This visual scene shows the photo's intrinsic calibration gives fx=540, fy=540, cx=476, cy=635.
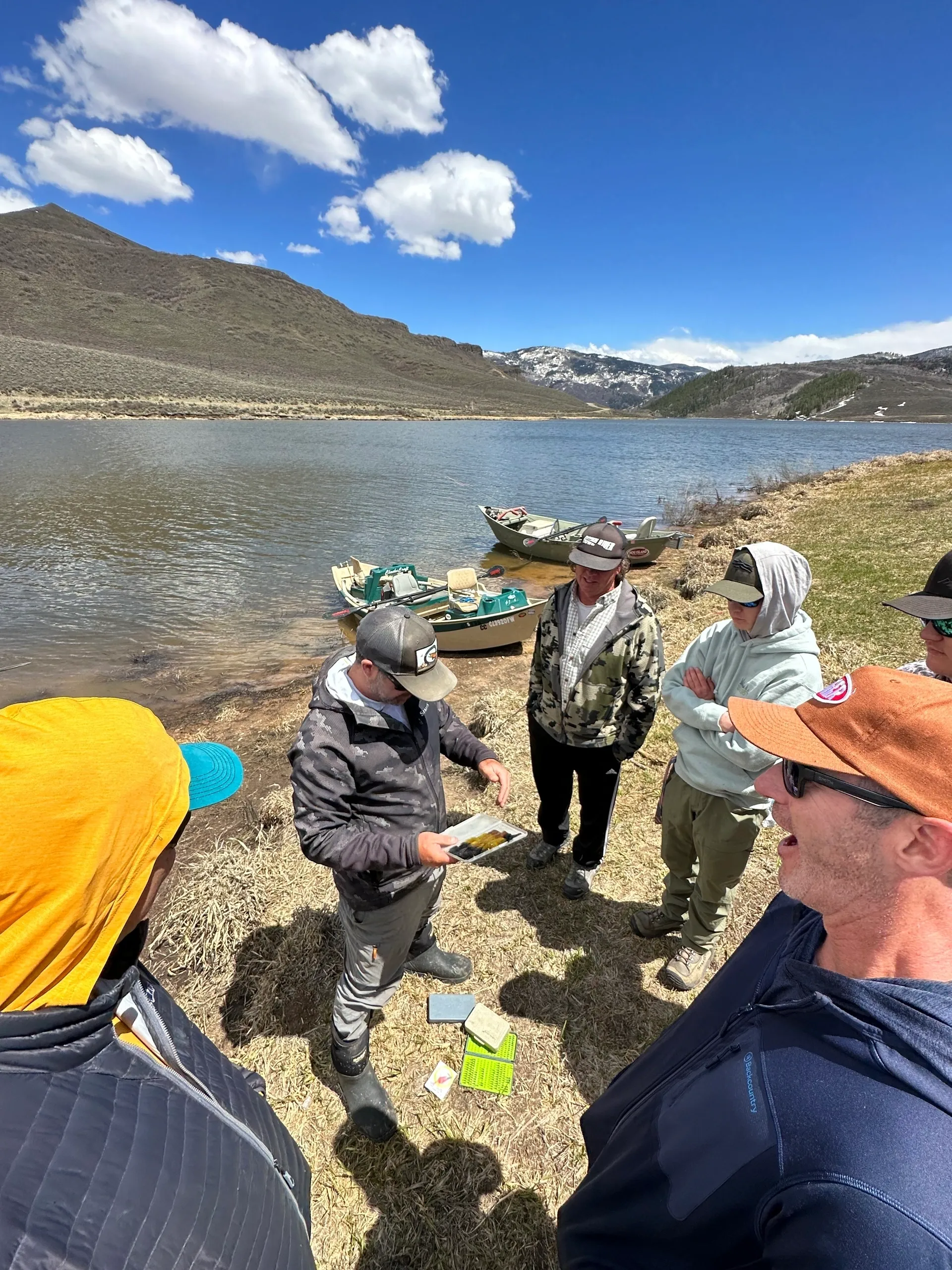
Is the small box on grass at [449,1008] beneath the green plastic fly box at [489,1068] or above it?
above

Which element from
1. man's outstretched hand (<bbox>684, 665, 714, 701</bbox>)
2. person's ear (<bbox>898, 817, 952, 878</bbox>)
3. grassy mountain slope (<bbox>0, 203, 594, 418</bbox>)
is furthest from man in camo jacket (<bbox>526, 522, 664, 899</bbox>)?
grassy mountain slope (<bbox>0, 203, 594, 418</bbox>)

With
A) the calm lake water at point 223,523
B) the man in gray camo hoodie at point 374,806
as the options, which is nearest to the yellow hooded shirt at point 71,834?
the man in gray camo hoodie at point 374,806

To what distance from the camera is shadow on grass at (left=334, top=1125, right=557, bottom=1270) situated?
2.41m

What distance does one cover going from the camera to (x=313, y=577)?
1683 cm

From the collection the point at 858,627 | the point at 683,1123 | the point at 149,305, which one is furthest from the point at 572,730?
the point at 149,305

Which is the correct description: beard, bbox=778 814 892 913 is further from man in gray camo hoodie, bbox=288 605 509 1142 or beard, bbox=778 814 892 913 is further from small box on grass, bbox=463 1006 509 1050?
small box on grass, bbox=463 1006 509 1050

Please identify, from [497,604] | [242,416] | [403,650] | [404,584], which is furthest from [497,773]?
[242,416]

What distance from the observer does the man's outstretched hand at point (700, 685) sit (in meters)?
3.21

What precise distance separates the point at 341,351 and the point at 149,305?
149ft

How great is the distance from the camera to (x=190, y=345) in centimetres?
11100

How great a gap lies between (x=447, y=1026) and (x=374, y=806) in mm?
1804

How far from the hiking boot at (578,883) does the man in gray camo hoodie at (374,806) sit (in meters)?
1.63

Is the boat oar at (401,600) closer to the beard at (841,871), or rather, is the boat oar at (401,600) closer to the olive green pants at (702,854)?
the olive green pants at (702,854)

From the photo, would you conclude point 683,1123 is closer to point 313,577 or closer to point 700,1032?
point 700,1032
